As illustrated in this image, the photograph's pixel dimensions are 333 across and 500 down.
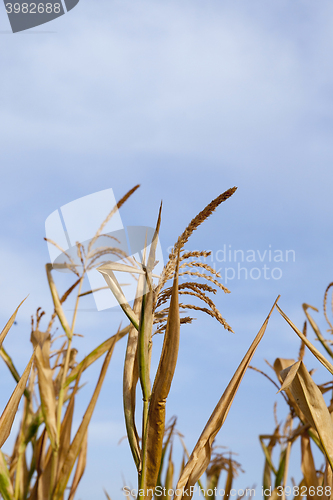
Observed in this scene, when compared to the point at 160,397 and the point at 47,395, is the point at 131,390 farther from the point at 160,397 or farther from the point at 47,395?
the point at 47,395

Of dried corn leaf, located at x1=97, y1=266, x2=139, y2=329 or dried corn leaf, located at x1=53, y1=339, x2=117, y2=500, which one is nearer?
dried corn leaf, located at x1=97, y1=266, x2=139, y2=329

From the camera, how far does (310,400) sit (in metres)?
1.43

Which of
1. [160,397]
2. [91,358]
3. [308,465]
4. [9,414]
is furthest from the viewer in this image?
[308,465]

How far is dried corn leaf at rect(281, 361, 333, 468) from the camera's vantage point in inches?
54.7

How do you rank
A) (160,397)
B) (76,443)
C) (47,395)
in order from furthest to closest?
1. (47,395)
2. (76,443)
3. (160,397)

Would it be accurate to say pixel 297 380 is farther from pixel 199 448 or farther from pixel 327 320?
pixel 327 320

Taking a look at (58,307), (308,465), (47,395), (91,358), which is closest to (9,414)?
(47,395)

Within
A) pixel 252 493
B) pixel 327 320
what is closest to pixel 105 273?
pixel 327 320

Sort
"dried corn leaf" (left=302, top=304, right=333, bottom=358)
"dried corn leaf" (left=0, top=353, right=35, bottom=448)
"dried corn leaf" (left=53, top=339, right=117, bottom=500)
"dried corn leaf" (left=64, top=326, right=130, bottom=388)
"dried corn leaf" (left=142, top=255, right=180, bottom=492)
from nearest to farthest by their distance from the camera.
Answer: "dried corn leaf" (left=142, top=255, right=180, bottom=492) → "dried corn leaf" (left=0, top=353, right=35, bottom=448) → "dried corn leaf" (left=53, top=339, right=117, bottom=500) → "dried corn leaf" (left=64, top=326, right=130, bottom=388) → "dried corn leaf" (left=302, top=304, right=333, bottom=358)

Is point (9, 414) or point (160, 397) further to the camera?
point (9, 414)

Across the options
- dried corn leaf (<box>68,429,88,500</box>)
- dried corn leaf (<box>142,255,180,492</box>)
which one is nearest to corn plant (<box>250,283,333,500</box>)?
dried corn leaf (<box>142,255,180,492</box>)

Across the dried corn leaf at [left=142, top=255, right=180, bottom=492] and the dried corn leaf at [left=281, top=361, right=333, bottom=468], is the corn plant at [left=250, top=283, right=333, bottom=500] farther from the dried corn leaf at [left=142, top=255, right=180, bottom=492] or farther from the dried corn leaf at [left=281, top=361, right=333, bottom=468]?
the dried corn leaf at [left=142, top=255, right=180, bottom=492]

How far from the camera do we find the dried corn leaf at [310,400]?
139 cm

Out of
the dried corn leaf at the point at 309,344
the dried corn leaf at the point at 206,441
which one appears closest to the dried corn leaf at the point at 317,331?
the dried corn leaf at the point at 309,344
